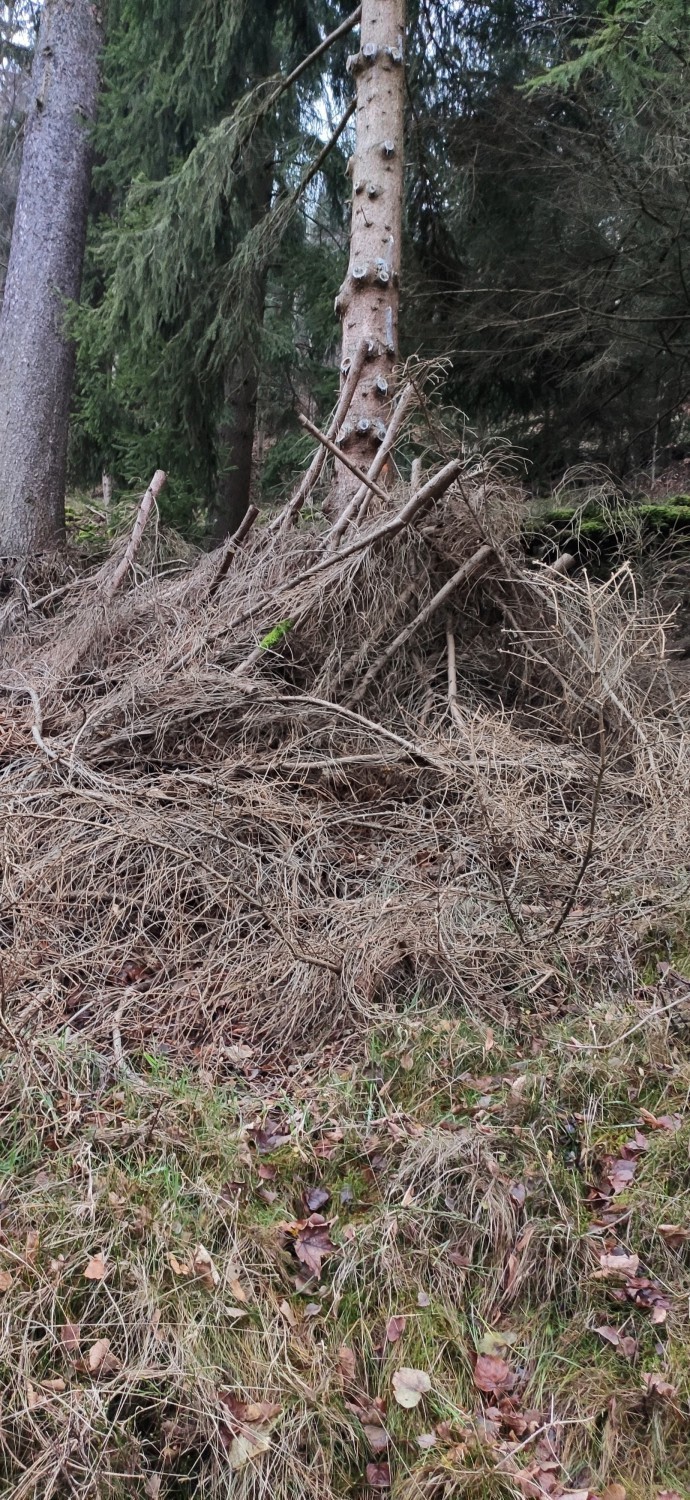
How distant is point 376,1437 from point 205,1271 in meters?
0.52

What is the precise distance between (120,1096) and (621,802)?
2414 millimetres

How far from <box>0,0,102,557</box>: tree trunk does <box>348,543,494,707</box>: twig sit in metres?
4.04

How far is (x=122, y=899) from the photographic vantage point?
357 cm

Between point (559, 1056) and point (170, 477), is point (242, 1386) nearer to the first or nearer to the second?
point (559, 1056)

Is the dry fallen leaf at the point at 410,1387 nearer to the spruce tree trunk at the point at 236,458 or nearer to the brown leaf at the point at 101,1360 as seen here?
the brown leaf at the point at 101,1360

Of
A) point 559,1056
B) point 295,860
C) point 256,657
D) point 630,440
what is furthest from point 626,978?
point 630,440

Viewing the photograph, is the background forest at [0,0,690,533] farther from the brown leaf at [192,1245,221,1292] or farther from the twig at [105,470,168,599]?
the brown leaf at [192,1245,221,1292]

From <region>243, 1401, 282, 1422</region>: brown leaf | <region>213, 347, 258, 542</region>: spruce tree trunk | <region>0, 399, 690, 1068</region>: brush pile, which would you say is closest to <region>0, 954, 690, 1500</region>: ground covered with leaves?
<region>243, 1401, 282, 1422</region>: brown leaf

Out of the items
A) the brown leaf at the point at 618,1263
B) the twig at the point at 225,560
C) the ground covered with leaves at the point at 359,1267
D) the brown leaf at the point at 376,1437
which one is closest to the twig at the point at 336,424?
the twig at the point at 225,560

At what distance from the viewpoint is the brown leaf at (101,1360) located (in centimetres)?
205

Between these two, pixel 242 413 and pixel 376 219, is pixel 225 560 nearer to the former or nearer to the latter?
pixel 376 219

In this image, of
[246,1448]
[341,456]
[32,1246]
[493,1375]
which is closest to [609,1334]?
[493,1375]

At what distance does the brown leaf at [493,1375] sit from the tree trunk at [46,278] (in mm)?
6654

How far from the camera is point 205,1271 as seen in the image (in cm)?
223
